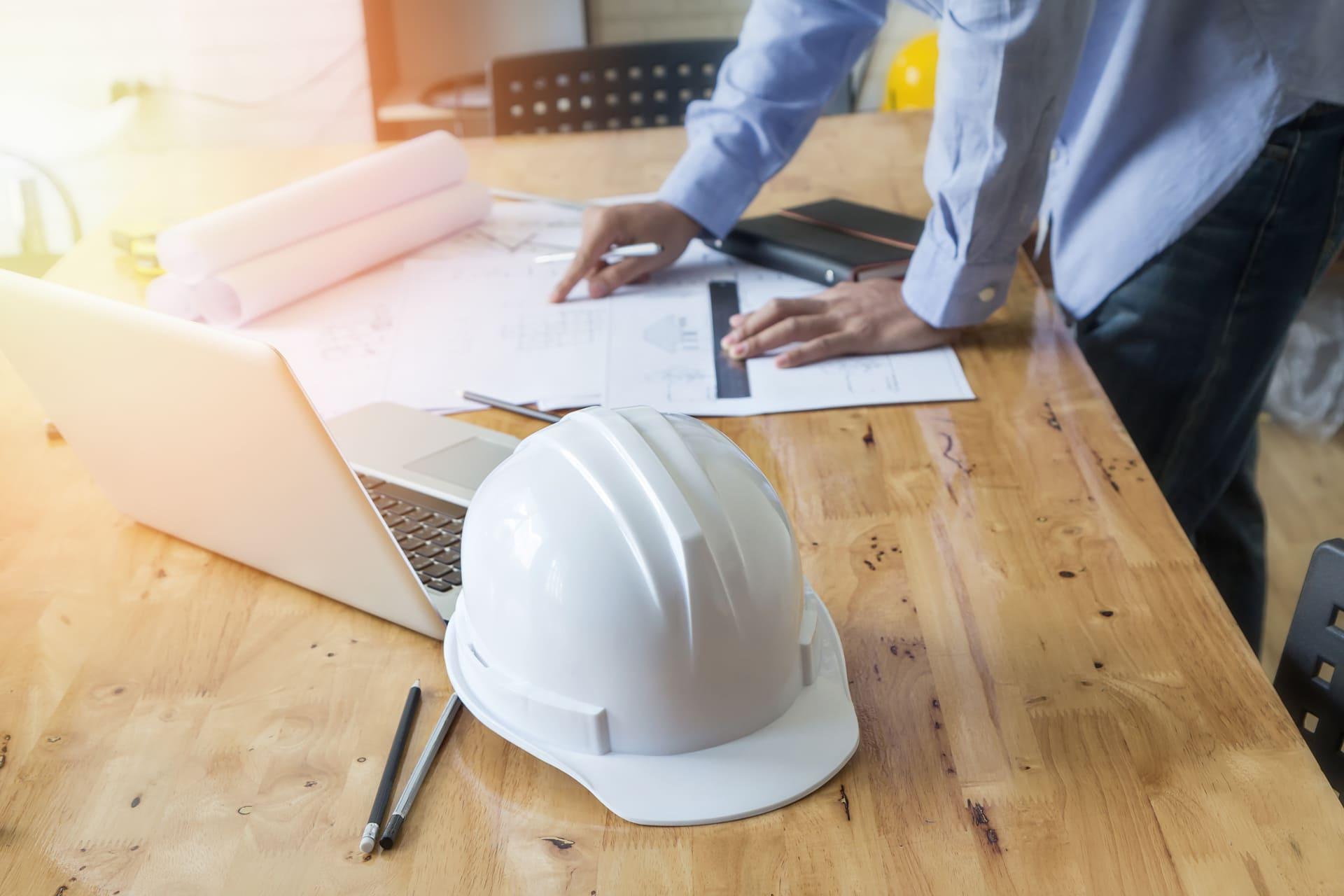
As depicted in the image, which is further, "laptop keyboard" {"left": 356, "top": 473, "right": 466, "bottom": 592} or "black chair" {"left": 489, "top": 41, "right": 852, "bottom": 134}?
"black chair" {"left": 489, "top": 41, "right": 852, "bottom": 134}

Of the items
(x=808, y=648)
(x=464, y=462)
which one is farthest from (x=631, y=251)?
(x=808, y=648)

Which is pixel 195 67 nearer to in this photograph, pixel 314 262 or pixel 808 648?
pixel 314 262

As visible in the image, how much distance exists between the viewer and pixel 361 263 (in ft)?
3.86

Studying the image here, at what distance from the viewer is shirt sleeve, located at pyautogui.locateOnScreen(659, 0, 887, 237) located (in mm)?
Answer: 1199

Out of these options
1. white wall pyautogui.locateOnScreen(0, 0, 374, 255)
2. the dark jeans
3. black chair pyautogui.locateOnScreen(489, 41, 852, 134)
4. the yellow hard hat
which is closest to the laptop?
the dark jeans

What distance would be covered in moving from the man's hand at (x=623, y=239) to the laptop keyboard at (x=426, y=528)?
390 millimetres

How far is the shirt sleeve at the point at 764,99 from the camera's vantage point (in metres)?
1.20

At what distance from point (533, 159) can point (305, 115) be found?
1.50 m

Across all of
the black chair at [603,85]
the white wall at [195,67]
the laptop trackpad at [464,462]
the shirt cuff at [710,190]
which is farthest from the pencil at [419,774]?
the white wall at [195,67]

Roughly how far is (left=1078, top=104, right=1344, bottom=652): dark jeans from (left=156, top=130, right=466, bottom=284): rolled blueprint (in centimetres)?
73

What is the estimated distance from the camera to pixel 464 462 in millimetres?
817

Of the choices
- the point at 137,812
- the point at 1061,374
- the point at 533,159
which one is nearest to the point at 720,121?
the point at 533,159

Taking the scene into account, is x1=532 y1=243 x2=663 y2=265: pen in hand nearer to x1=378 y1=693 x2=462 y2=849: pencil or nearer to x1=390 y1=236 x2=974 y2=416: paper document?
x1=390 y1=236 x2=974 y2=416: paper document

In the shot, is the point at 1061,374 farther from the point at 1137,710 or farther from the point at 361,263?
the point at 361,263
